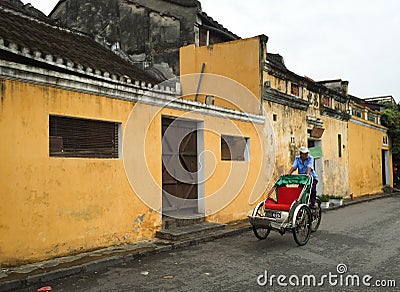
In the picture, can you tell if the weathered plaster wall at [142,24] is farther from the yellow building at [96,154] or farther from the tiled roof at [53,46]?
the yellow building at [96,154]

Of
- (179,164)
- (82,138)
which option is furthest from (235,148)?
(82,138)

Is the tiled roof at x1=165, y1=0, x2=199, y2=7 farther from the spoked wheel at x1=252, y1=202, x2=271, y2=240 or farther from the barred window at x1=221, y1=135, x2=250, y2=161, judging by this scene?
the spoked wheel at x1=252, y1=202, x2=271, y2=240

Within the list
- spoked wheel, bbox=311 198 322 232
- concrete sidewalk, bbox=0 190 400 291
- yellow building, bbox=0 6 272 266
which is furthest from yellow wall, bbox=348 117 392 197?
concrete sidewalk, bbox=0 190 400 291

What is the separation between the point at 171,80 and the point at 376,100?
842 inches

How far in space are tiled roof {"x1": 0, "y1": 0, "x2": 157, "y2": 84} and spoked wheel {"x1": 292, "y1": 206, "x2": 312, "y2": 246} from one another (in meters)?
4.65

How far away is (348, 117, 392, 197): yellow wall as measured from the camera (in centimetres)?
2030

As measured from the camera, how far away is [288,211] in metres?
8.21

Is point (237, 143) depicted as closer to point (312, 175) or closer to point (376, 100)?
Answer: point (312, 175)

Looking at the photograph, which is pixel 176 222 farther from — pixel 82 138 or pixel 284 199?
pixel 82 138

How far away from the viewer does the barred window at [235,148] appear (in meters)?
11.8

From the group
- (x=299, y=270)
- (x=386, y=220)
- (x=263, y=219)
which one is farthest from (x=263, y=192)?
(x=299, y=270)

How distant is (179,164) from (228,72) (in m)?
4.65

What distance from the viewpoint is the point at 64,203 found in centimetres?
704

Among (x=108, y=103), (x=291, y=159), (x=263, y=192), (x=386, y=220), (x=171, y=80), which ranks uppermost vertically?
(x=171, y=80)
